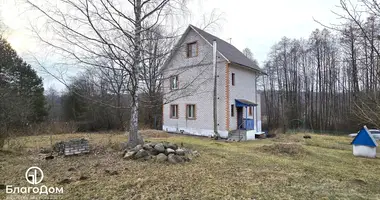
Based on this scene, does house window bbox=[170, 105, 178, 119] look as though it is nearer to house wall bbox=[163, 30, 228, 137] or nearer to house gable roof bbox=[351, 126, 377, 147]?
house wall bbox=[163, 30, 228, 137]

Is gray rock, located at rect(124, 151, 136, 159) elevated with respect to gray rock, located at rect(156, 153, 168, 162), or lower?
elevated

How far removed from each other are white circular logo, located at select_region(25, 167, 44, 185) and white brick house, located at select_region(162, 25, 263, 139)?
9.05m

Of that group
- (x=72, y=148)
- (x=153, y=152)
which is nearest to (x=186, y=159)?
(x=153, y=152)

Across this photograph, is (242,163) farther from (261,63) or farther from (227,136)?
(261,63)

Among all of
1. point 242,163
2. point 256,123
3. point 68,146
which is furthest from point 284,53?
point 68,146

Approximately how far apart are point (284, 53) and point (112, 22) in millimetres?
33055

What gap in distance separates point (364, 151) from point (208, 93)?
9148 millimetres

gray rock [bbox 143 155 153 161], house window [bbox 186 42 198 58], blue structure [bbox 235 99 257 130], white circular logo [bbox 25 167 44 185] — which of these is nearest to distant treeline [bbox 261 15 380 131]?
blue structure [bbox 235 99 257 130]

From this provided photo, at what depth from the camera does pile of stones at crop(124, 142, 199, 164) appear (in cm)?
→ 574

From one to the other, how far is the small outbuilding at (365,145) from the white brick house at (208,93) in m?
6.74

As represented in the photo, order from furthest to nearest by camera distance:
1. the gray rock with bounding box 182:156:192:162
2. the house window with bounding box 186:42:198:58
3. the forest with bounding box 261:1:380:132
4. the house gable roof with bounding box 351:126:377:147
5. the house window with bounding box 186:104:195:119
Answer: the forest with bounding box 261:1:380:132
the house window with bounding box 186:104:195:119
the house window with bounding box 186:42:198:58
the house gable roof with bounding box 351:126:377:147
the gray rock with bounding box 182:156:192:162

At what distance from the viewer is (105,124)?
22.4m

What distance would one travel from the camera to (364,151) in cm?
812

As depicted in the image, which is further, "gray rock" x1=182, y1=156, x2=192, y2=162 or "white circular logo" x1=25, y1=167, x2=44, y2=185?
"gray rock" x1=182, y1=156, x2=192, y2=162
